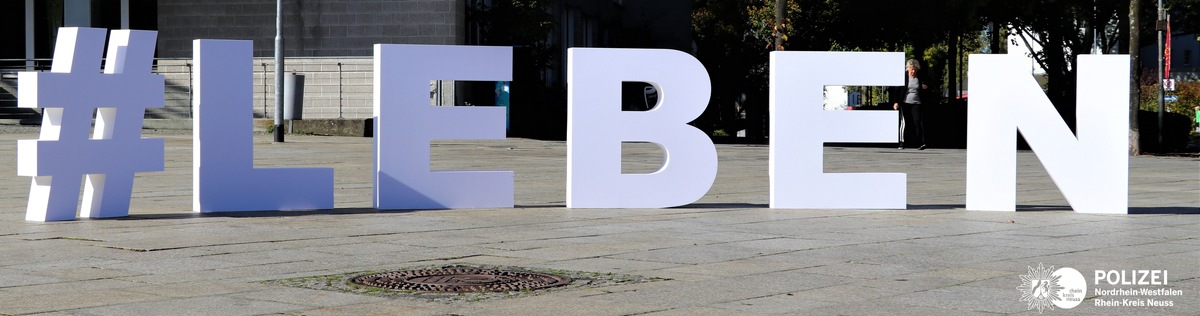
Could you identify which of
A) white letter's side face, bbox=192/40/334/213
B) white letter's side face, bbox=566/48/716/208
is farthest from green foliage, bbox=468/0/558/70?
white letter's side face, bbox=192/40/334/213

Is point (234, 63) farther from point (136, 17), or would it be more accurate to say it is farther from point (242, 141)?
point (136, 17)

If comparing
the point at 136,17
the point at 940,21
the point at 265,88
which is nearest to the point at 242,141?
the point at 265,88

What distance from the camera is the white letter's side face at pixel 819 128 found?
1093 centimetres

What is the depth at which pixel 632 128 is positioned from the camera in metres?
10.9

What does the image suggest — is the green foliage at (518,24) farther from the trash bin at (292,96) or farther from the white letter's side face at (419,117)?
the white letter's side face at (419,117)

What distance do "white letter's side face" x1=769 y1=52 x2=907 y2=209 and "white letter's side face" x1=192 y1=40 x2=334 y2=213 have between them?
362 centimetres

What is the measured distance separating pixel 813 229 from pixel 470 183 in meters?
2.92

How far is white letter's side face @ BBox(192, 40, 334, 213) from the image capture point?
10.3 meters

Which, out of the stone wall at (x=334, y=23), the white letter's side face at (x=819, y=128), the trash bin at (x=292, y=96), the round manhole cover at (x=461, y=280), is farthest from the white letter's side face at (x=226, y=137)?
the stone wall at (x=334, y=23)

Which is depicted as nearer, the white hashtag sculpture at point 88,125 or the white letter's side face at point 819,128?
the white hashtag sculpture at point 88,125

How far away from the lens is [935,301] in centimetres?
594

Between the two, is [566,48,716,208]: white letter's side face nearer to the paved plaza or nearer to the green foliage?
the paved plaza

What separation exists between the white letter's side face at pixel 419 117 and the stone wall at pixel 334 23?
21.0 meters
